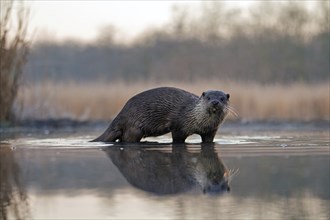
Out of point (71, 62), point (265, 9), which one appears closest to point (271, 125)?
point (265, 9)

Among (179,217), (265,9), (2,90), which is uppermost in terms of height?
(265,9)

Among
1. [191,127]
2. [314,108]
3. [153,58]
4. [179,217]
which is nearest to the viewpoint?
[179,217]

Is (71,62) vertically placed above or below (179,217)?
above

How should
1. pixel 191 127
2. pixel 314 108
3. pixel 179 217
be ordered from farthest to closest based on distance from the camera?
pixel 314 108
pixel 191 127
pixel 179 217

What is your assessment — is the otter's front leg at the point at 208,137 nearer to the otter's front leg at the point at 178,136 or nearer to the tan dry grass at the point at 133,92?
the otter's front leg at the point at 178,136

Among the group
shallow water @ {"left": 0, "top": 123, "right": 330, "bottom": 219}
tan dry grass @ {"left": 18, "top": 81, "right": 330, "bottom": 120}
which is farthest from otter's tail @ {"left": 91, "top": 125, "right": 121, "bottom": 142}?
tan dry grass @ {"left": 18, "top": 81, "right": 330, "bottom": 120}

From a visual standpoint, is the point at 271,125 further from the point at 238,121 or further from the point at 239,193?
the point at 239,193

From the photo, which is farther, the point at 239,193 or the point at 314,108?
the point at 314,108

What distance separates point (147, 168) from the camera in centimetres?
630

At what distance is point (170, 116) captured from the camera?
28.8 feet

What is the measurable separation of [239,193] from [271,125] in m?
8.53

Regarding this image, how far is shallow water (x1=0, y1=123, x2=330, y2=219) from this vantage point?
4.36 m

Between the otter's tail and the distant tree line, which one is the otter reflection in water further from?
the distant tree line

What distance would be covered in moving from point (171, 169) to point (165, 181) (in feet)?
2.28
